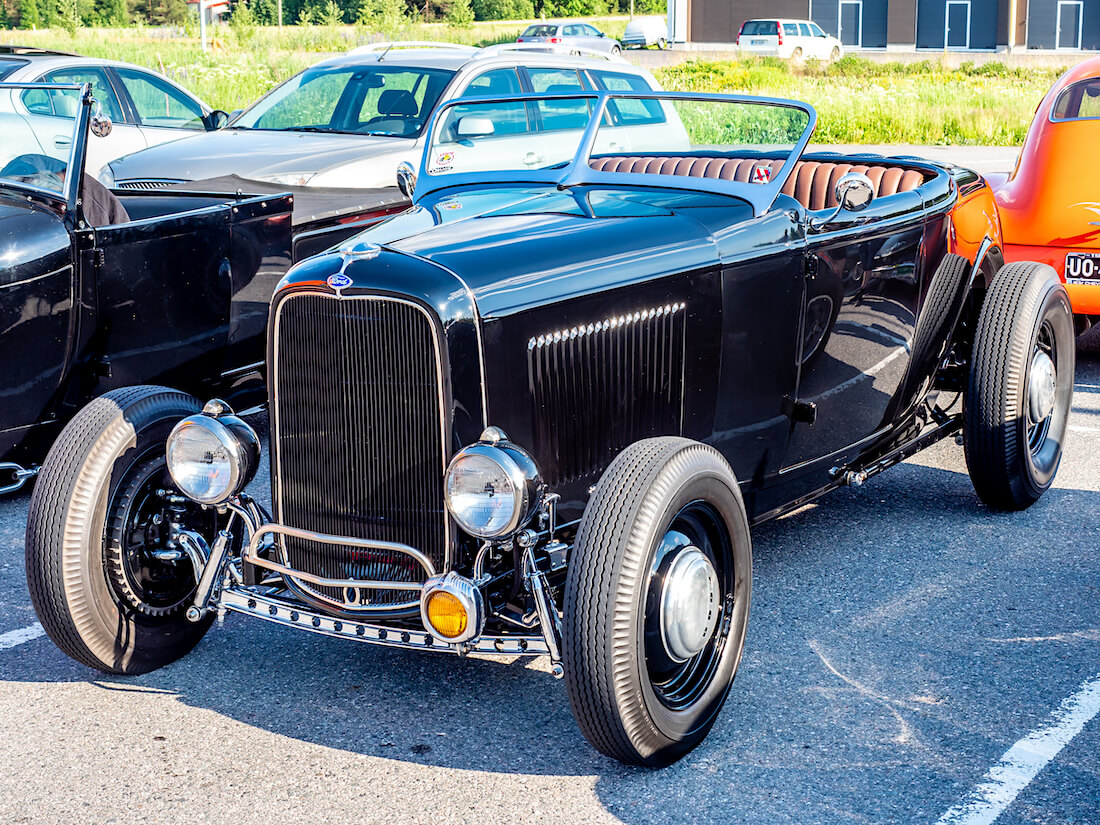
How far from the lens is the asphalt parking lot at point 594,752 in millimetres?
3025

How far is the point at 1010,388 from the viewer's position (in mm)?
4848

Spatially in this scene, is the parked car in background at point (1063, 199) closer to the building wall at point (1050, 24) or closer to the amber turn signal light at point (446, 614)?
the amber turn signal light at point (446, 614)

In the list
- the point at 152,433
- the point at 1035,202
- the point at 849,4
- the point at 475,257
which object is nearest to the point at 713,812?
the point at 475,257

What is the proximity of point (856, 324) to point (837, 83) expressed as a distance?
30.0 meters

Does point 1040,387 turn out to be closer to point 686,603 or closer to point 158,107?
point 686,603

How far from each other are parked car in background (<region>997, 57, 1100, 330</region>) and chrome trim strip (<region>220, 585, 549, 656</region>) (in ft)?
16.1

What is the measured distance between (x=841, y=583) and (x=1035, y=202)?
143 inches

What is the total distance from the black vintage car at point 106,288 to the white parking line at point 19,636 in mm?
1097

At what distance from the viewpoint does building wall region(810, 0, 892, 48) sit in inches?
1893

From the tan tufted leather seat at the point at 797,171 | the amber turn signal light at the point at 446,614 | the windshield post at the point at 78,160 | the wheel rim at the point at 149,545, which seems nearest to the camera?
the amber turn signal light at the point at 446,614

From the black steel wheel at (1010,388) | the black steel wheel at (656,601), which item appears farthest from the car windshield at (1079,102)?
the black steel wheel at (656,601)

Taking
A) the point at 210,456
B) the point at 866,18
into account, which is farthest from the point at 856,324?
the point at 866,18

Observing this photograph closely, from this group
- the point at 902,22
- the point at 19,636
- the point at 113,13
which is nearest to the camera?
the point at 19,636

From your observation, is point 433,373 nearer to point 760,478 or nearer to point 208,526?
point 208,526
